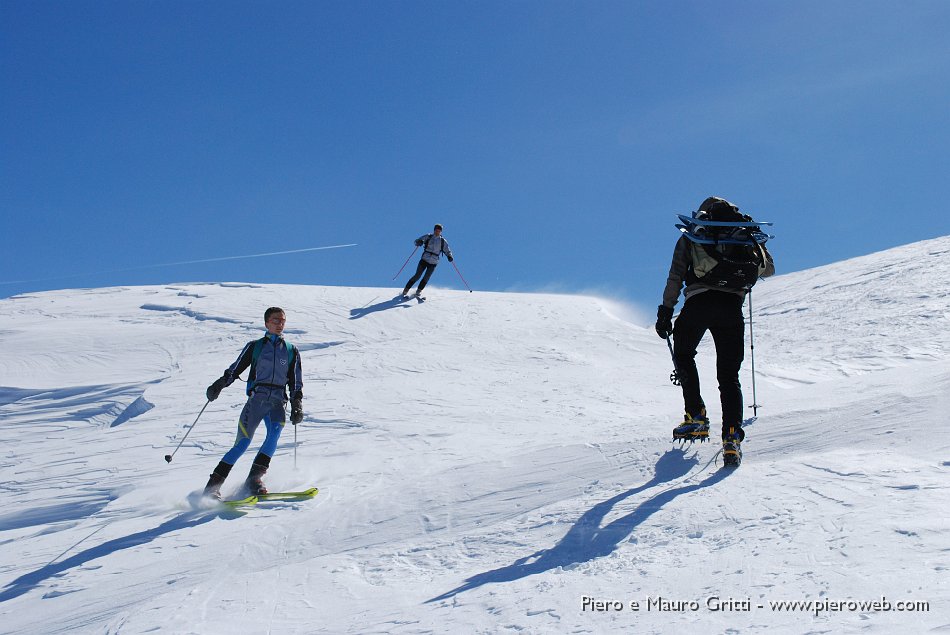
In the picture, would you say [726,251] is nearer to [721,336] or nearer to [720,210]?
[720,210]

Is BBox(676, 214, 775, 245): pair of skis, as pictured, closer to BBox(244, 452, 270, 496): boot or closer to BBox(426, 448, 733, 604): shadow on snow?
BBox(426, 448, 733, 604): shadow on snow

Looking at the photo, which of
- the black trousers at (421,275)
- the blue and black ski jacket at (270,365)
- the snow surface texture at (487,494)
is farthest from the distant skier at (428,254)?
the blue and black ski jacket at (270,365)

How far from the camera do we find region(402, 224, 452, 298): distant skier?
1672 centimetres

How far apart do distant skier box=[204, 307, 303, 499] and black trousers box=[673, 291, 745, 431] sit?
3.35 meters

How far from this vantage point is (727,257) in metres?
5.16

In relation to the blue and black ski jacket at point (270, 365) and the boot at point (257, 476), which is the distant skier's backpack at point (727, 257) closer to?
the blue and black ski jacket at point (270, 365)

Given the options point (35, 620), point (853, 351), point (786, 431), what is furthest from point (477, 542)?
point (853, 351)

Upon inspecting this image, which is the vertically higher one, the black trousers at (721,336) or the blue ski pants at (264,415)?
the black trousers at (721,336)

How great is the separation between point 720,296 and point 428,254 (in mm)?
11900

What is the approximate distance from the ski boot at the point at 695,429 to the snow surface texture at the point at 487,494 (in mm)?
170

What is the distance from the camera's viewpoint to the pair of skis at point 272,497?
218 inches

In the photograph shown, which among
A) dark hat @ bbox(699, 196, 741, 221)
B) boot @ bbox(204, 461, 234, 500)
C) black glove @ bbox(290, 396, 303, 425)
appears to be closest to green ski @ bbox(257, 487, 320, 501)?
boot @ bbox(204, 461, 234, 500)

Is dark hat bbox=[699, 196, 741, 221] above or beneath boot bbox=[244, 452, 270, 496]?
above

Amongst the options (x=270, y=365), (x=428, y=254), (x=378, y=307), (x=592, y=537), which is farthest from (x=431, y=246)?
(x=592, y=537)
